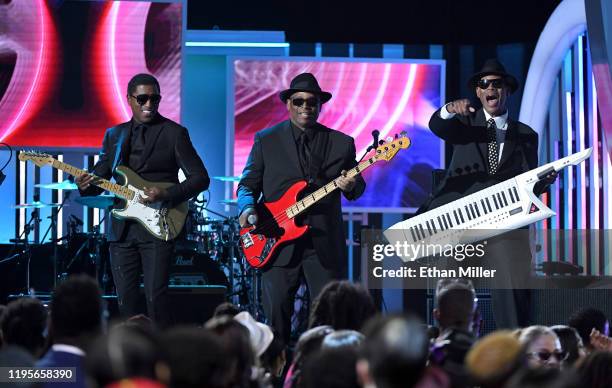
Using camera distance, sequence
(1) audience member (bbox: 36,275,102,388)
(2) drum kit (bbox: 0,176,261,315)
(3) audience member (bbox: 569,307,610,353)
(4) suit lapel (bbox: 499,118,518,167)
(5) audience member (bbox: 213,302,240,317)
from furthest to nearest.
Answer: (2) drum kit (bbox: 0,176,261,315) < (4) suit lapel (bbox: 499,118,518,167) < (3) audience member (bbox: 569,307,610,353) < (5) audience member (bbox: 213,302,240,317) < (1) audience member (bbox: 36,275,102,388)

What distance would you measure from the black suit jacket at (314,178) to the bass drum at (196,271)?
12.1ft

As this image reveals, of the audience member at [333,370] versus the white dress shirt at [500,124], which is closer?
the audience member at [333,370]

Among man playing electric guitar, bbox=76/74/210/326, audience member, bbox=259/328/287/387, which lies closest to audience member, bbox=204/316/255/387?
audience member, bbox=259/328/287/387

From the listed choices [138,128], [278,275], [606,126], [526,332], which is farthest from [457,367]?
[606,126]

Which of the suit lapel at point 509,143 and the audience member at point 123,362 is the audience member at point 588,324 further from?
the audience member at point 123,362

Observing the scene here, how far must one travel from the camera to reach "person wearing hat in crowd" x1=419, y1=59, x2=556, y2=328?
7.20 m

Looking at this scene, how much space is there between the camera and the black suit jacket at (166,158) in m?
7.44

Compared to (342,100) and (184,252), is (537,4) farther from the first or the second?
(184,252)

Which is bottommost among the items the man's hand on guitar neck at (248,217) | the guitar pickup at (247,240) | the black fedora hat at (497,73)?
the guitar pickup at (247,240)

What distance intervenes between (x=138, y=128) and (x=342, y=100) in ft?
20.8

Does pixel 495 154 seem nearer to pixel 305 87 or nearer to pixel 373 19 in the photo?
pixel 305 87

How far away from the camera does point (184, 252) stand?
36.8 ft

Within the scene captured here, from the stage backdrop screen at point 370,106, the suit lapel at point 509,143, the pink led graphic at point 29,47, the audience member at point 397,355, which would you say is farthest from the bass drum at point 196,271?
the audience member at point 397,355

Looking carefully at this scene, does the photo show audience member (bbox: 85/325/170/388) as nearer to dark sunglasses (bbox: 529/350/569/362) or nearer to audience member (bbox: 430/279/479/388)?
audience member (bbox: 430/279/479/388)
